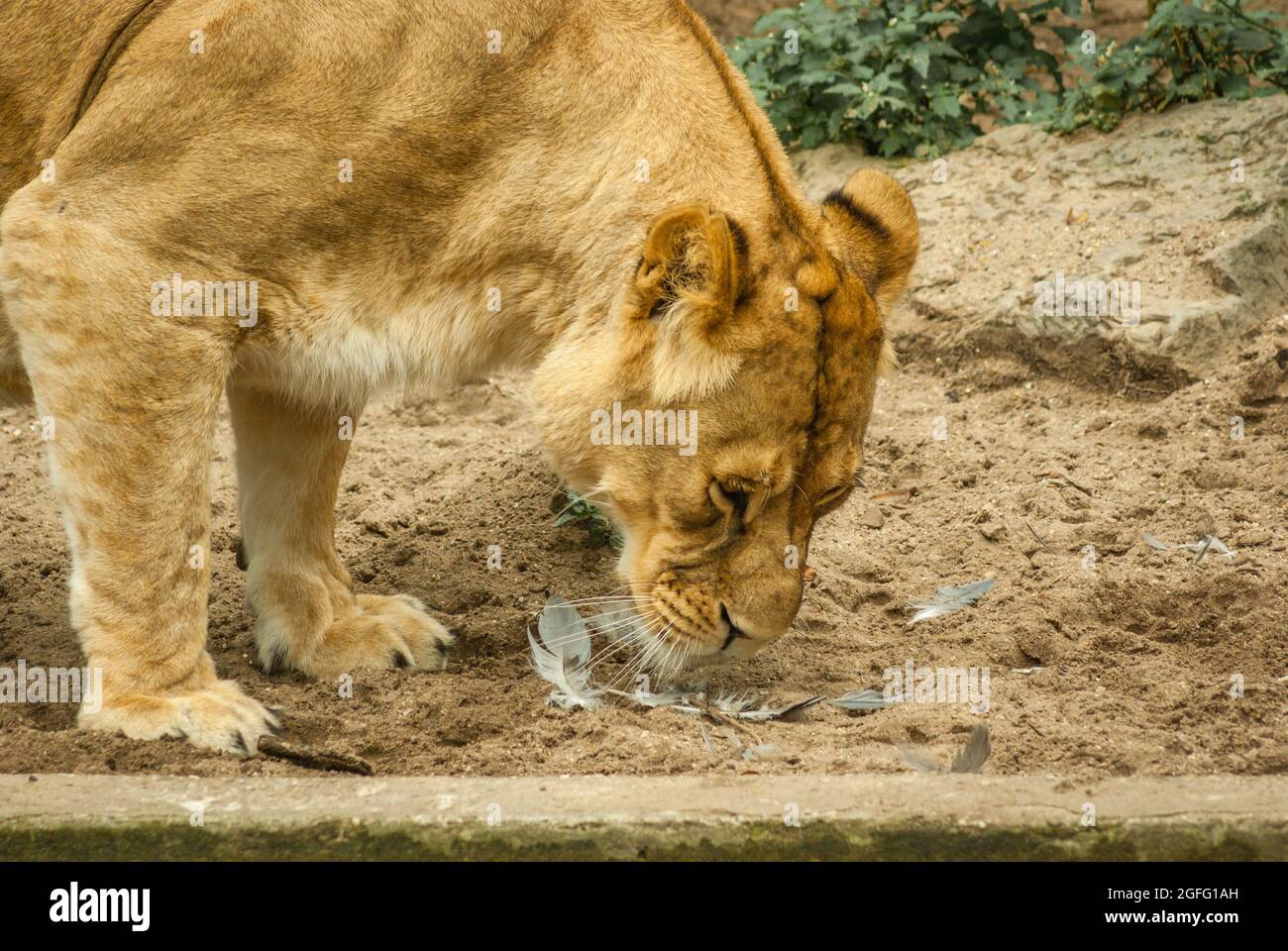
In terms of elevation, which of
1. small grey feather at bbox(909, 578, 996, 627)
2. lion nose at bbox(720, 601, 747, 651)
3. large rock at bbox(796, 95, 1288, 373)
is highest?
large rock at bbox(796, 95, 1288, 373)

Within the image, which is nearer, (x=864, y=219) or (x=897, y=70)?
(x=864, y=219)

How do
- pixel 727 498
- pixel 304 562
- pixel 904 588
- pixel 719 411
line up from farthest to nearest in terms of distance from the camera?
pixel 904 588, pixel 304 562, pixel 727 498, pixel 719 411

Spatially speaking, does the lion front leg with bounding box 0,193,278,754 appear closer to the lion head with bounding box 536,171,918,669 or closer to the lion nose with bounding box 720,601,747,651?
the lion head with bounding box 536,171,918,669

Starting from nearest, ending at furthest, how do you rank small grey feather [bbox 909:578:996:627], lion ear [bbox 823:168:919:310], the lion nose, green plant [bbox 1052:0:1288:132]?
the lion nose
lion ear [bbox 823:168:919:310]
small grey feather [bbox 909:578:996:627]
green plant [bbox 1052:0:1288:132]

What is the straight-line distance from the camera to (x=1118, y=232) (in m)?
7.28

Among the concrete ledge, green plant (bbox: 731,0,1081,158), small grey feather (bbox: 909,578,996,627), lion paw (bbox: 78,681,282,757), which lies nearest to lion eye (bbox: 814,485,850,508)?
small grey feather (bbox: 909,578,996,627)

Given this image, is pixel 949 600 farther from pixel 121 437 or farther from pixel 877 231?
pixel 121 437

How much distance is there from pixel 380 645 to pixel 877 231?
1.96 m

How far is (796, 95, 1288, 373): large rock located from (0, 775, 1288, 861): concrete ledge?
3748 mm

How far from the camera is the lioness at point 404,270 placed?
4090 mm

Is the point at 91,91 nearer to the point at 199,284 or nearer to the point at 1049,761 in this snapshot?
the point at 199,284

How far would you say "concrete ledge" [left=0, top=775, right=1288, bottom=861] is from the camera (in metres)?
3.24

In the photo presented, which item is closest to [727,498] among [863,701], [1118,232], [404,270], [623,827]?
[863,701]

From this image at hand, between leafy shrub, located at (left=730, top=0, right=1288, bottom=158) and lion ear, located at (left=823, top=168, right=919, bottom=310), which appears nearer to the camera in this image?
lion ear, located at (left=823, top=168, right=919, bottom=310)
